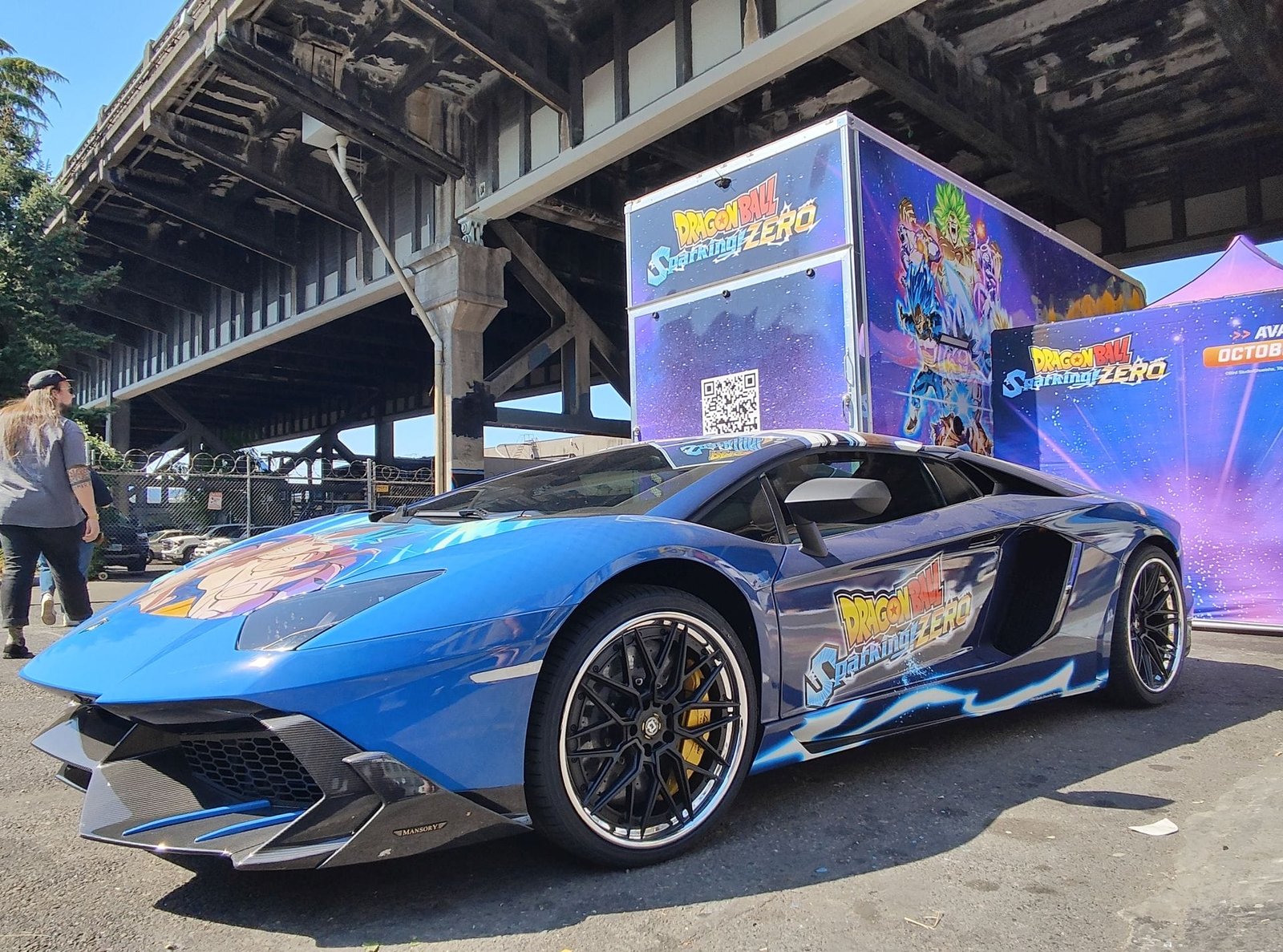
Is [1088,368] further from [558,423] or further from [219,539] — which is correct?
[219,539]

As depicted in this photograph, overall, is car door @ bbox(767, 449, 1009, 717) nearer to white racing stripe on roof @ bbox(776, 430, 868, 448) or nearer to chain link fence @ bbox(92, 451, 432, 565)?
white racing stripe on roof @ bbox(776, 430, 868, 448)

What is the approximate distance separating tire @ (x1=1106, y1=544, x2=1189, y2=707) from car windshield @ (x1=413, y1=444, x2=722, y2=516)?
2082 millimetres

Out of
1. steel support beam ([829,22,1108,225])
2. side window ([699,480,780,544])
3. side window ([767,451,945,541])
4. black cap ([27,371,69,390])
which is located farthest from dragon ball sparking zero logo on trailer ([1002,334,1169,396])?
black cap ([27,371,69,390])

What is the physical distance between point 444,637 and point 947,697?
1.79m

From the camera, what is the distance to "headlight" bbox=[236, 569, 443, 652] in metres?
1.86

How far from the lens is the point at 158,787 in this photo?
6.14 ft

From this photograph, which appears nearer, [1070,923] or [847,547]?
[1070,923]

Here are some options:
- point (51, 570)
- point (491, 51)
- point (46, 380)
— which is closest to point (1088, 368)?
point (46, 380)

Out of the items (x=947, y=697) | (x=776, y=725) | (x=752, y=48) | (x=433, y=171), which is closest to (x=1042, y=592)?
(x=947, y=697)

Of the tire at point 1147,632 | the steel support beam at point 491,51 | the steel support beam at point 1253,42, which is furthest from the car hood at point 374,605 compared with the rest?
the steel support beam at point 1253,42

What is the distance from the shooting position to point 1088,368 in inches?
256

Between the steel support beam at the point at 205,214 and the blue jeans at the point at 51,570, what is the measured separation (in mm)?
12402

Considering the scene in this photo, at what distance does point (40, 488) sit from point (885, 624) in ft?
14.4

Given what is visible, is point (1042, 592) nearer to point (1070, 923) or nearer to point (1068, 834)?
point (1068, 834)
